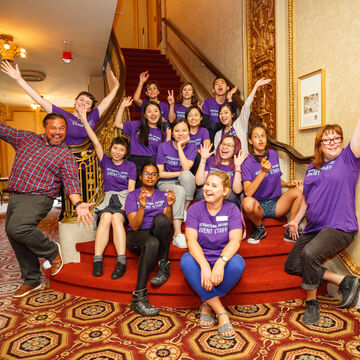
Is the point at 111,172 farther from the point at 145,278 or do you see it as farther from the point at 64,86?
the point at 64,86

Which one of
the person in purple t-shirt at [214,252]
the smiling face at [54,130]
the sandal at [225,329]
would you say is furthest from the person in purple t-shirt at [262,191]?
the smiling face at [54,130]

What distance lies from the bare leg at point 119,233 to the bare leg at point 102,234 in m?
0.06

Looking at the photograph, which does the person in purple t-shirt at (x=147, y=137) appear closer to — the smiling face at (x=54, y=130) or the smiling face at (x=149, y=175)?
the smiling face at (x=149, y=175)

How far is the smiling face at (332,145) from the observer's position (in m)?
2.21

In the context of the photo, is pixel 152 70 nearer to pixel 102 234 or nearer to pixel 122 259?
pixel 102 234

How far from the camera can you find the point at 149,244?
91.2 inches

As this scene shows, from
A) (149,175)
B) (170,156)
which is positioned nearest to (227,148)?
(170,156)

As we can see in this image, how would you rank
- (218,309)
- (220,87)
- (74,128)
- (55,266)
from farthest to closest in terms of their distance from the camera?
(220,87)
(74,128)
(55,266)
(218,309)

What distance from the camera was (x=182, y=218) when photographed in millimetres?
2709

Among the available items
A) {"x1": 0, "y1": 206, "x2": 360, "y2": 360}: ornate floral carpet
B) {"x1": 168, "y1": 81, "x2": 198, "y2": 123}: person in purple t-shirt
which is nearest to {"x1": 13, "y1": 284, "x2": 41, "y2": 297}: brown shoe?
{"x1": 0, "y1": 206, "x2": 360, "y2": 360}: ornate floral carpet

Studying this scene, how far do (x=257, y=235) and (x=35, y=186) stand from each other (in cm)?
198

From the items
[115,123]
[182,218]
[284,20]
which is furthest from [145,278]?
[284,20]

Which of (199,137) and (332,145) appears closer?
(332,145)

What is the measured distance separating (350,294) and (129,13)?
36.7 feet
